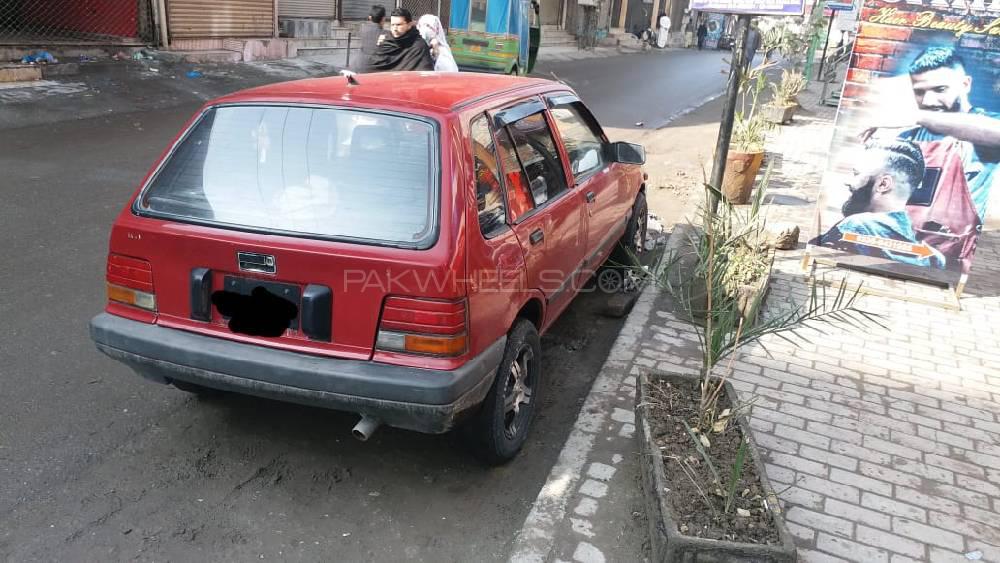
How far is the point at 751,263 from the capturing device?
16.3 ft

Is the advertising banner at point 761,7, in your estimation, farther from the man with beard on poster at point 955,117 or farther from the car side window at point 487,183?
the car side window at point 487,183

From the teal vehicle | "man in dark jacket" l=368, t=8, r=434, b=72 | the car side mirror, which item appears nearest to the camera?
the car side mirror

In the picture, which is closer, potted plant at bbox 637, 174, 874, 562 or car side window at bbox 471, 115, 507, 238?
potted plant at bbox 637, 174, 874, 562

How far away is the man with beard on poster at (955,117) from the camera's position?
543 cm

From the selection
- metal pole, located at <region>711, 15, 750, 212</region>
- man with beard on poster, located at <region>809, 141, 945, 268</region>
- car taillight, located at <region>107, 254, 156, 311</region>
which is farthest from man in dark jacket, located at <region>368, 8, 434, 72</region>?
car taillight, located at <region>107, 254, 156, 311</region>

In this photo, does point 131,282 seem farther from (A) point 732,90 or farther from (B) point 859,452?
(A) point 732,90

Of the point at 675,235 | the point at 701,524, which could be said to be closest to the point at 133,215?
the point at 701,524

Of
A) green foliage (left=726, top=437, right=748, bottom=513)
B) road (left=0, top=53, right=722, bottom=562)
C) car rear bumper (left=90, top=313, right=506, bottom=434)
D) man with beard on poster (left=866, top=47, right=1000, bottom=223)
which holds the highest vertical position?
man with beard on poster (left=866, top=47, right=1000, bottom=223)

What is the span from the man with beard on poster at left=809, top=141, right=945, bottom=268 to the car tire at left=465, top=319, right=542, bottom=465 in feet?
12.1

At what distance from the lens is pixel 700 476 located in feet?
9.89

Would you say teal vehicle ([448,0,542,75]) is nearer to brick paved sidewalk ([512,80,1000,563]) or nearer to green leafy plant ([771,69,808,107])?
green leafy plant ([771,69,808,107])

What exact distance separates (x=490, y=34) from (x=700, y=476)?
16.4m

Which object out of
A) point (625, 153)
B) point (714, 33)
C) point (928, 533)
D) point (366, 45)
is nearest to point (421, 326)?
point (928, 533)

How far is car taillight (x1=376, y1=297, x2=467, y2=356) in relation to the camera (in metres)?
2.79
